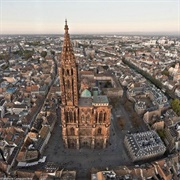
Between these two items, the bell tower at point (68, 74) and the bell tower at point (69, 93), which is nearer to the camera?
the bell tower at point (68, 74)

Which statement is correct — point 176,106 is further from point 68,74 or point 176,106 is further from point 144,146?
point 68,74

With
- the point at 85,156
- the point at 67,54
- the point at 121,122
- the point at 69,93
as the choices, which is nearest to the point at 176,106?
the point at 121,122

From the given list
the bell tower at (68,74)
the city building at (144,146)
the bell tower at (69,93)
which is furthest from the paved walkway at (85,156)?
the bell tower at (68,74)

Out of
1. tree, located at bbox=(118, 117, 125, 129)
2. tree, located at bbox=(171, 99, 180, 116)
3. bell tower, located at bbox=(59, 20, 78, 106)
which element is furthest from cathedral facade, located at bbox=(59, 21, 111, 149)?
tree, located at bbox=(171, 99, 180, 116)

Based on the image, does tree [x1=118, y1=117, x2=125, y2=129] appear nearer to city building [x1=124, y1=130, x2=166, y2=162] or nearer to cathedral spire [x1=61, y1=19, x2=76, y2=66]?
city building [x1=124, y1=130, x2=166, y2=162]

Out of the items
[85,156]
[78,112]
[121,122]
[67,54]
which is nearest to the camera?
[67,54]

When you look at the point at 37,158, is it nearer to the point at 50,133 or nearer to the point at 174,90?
the point at 50,133

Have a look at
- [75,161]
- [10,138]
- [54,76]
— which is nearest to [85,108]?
[75,161]

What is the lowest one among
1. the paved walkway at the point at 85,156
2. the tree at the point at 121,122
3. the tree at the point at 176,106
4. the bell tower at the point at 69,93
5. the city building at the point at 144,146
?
the paved walkway at the point at 85,156

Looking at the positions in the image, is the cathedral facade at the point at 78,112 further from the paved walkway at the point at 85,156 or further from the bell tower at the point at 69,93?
the paved walkway at the point at 85,156
